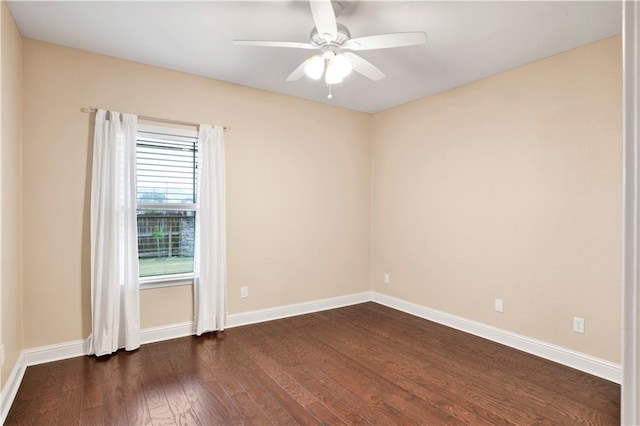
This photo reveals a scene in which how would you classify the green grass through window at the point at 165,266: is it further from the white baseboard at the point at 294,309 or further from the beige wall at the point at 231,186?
the white baseboard at the point at 294,309

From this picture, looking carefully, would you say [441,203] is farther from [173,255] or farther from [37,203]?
[37,203]

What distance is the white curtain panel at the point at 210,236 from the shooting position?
358 cm

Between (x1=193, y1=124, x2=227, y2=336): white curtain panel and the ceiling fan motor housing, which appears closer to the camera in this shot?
the ceiling fan motor housing

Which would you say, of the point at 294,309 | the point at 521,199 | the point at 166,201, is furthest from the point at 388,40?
the point at 294,309

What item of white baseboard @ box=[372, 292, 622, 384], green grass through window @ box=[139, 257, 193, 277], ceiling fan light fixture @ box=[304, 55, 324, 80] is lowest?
white baseboard @ box=[372, 292, 622, 384]

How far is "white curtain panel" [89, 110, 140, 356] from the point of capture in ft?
9.98

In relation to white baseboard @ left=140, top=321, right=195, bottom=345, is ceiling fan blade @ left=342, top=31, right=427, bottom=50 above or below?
above

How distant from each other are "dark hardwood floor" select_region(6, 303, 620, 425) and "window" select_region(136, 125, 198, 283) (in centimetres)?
77

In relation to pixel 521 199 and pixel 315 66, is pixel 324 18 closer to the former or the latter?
pixel 315 66

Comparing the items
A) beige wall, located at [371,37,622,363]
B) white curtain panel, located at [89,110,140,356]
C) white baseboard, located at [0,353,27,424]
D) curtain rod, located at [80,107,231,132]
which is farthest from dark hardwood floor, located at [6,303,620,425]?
curtain rod, located at [80,107,231,132]

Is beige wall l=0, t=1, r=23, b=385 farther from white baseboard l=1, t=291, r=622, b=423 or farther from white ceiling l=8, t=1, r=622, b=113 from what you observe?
white ceiling l=8, t=1, r=622, b=113

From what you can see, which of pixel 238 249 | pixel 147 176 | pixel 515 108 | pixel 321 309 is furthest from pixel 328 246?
pixel 515 108

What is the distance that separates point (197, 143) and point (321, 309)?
248 centimetres

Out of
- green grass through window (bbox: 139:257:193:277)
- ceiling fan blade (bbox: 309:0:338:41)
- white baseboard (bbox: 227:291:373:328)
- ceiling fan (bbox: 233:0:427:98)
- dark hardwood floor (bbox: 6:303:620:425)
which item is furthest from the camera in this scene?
white baseboard (bbox: 227:291:373:328)
